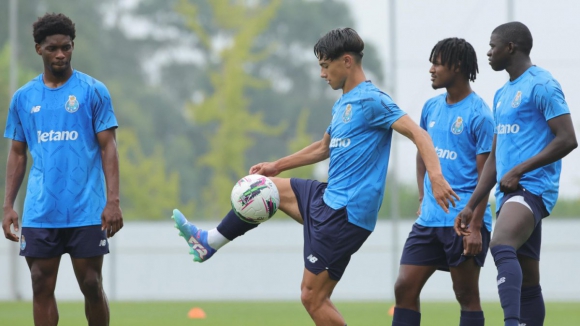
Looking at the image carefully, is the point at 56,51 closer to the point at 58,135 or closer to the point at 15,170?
the point at 58,135

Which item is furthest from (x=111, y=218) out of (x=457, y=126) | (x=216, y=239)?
(x=457, y=126)

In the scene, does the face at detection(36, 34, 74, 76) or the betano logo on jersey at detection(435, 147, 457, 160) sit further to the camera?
the betano logo on jersey at detection(435, 147, 457, 160)

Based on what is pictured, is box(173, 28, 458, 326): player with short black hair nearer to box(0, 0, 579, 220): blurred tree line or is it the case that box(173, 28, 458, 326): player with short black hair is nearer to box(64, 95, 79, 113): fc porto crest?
box(64, 95, 79, 113): fc porto crest

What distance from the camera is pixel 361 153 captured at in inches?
227

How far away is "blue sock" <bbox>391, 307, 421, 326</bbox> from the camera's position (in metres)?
6.31

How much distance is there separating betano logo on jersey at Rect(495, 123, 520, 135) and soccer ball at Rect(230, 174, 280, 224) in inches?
61.1

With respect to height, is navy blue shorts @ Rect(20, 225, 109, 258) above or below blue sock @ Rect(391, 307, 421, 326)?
above

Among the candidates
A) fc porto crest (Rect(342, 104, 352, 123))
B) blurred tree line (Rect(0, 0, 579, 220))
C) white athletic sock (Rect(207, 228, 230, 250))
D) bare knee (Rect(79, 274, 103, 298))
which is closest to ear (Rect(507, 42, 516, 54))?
fc porto crest (Rect(342, 104, 352, 123))

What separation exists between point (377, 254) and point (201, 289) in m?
3.40

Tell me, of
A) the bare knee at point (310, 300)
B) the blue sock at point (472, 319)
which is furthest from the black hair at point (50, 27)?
the blue sock at point (472, 319)

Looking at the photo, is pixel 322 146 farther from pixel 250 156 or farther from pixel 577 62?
pixel 250 156

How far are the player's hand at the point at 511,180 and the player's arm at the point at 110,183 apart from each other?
8.31ft

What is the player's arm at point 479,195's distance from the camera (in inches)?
235

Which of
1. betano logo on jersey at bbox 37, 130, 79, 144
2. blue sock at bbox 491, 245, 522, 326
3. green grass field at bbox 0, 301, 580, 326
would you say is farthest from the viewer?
green grass field at bbox 0, 301, 580, 326
